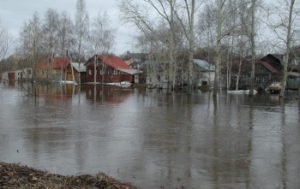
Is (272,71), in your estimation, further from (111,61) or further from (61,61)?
(61,61)

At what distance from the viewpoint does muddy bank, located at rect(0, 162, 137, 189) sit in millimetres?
4031

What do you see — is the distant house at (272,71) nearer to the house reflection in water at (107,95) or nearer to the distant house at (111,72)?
the distant house at (111,72)

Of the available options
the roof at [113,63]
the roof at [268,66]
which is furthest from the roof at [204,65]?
the roof at [113,63]

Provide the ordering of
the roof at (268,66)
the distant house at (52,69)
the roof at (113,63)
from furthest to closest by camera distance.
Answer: the roof at (113,63) → the distant house at (52,69) → the roof at (268,66)

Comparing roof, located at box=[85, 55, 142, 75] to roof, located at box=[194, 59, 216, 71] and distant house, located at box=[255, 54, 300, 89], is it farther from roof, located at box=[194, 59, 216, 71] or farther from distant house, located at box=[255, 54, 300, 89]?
distant house, located at box=[255, 54, 300, 89]

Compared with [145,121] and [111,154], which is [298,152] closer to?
[111,154]

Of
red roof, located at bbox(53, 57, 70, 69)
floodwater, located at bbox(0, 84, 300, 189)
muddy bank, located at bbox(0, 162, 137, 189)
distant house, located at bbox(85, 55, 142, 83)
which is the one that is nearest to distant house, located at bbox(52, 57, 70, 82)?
red roof, located at bbox(53, 57, 70, 69)

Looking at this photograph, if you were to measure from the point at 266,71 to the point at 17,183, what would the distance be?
53130 mm

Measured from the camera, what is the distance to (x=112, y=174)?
5824 mm

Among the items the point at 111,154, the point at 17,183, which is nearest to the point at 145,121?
the point at 111,154

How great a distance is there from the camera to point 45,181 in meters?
4.32

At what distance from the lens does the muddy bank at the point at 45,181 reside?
403 centimetres

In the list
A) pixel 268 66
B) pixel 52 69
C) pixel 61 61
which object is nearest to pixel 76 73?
pixel 61 61

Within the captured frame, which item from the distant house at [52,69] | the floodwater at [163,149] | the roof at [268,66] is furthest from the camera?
the distant house at [52,69]
